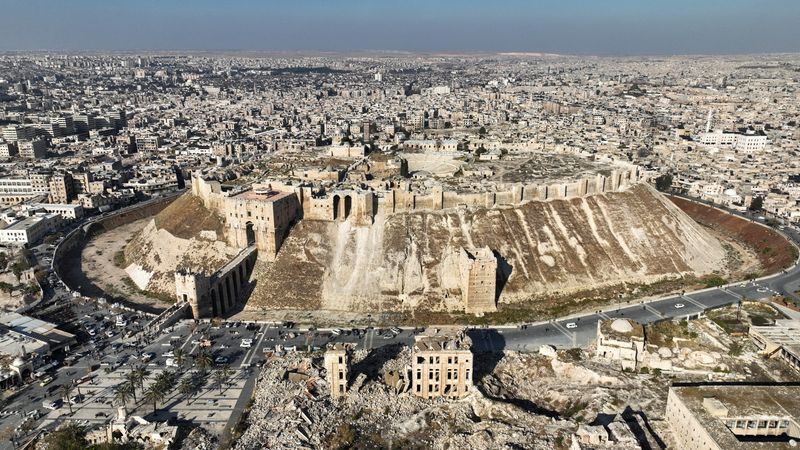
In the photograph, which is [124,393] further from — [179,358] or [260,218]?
[260,218]

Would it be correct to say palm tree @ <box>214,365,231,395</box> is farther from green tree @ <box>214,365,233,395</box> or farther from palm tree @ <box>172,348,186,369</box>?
palm tree @ <box>172,348,186,369</box>

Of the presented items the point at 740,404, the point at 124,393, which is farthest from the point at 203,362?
the point at 740,404

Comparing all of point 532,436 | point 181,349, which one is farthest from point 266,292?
point 532,436

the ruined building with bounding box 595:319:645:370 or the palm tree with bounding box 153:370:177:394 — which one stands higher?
the ruined building with bounding box 595:319:645:370

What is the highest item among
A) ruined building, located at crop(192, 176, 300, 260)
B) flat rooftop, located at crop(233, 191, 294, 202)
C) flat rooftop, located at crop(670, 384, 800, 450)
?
flat rooftop, located at crop(233, 191, 294, 202)

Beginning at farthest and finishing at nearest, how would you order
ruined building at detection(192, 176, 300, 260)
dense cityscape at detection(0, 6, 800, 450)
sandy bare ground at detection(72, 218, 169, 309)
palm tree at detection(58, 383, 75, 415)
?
sandy bare ground at detection(72, 218, 169, 309) → ruined building at detection(192, 176, 300, 260) → palm tree at detection(58, 383, 75, 415) → dense cityscape at detection(0, 6, 800, 450)

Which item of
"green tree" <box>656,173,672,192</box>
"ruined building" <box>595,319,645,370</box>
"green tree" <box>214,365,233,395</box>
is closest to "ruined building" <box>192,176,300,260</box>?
"green tree" <box>214,365,233,395</box>
